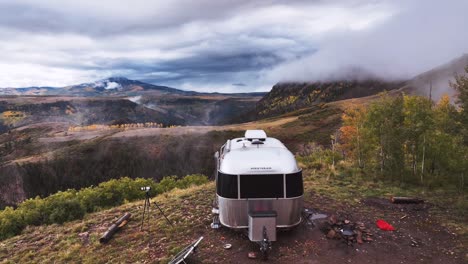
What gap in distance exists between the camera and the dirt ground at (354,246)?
1178cm

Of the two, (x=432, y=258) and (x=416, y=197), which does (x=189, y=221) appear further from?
(x=416, y=197)

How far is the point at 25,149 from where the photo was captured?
5266 inches

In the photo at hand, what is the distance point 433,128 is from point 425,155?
2116 mm

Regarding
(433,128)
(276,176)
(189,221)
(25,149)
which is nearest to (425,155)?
(433,128)

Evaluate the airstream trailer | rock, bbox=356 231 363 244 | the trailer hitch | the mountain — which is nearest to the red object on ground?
rock, bbox=356 231 363 244

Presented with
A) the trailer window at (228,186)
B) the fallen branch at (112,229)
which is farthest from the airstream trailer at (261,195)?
the fallen branch at (112,229)

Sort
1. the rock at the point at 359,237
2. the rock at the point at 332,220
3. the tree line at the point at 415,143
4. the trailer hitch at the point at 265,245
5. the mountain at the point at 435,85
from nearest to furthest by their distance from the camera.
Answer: the trailer hitch at the point at 265,245, the rock at the point at 359,237, the rock at the point at 332,220, the tree line at the point at 415,143, the mountain at the point at 435,85

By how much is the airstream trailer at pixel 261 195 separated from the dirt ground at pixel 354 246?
0.86m

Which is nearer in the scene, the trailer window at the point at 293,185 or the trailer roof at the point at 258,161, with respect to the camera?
the trailer window at the point at 293,185

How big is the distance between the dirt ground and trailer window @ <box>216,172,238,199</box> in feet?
7.27

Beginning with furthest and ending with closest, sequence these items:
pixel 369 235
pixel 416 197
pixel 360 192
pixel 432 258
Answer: pixel 360 192 < pixel 416 197 < pixel 369 235 < pixel 432 258

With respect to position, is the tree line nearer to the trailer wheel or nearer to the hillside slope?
the hillside slope

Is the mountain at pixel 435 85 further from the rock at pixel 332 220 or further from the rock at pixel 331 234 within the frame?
the rock at pixel 331 234

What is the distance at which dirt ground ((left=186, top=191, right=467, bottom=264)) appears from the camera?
11781mm
